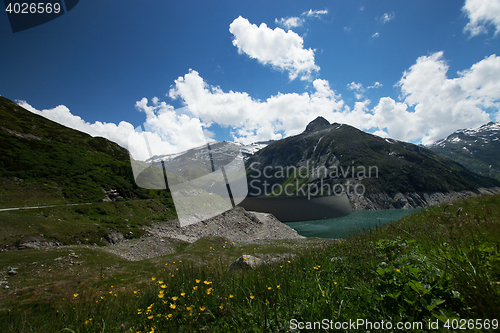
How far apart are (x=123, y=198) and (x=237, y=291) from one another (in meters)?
47.7

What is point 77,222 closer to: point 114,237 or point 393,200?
point 114,237

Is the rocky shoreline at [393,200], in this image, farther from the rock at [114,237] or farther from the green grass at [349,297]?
the green grass at [349,297]

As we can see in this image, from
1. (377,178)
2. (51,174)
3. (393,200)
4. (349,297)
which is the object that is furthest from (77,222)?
(377,178)

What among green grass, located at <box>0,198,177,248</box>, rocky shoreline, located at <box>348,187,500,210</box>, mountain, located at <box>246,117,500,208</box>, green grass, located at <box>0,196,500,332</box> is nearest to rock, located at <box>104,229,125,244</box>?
green grass, located at <box>0,198,177,248</box>

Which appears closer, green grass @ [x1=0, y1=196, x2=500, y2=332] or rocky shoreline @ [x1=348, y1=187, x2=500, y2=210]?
green grass @ [x1=0, y1=196, x2=500, y2=332]

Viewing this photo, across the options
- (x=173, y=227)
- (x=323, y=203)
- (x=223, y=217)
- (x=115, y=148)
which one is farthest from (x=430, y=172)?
(x=115, y=148)

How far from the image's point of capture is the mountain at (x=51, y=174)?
32.1 m

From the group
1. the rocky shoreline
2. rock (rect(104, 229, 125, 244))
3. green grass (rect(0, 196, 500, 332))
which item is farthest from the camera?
the rocky shoreline

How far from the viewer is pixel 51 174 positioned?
127 feet

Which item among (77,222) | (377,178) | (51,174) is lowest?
(77,222)

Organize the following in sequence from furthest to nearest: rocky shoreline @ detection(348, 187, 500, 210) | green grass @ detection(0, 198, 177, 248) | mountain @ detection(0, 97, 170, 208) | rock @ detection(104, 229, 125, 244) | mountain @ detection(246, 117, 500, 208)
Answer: mountain @ detection(246, 117, 500, 208) → rocky shoreline @ detection(348, 187, 500, 210) → mountain @ detection(0, 97, 170, 208) → rock @ detection(104, 229, 125, 244) → green grass @ detection(0, 198, 177, 248)

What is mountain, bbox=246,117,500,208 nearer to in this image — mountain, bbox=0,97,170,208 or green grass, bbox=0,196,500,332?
mountain, bbox=0,97,170,208

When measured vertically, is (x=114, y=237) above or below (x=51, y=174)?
below

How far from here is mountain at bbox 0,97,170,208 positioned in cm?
3212
